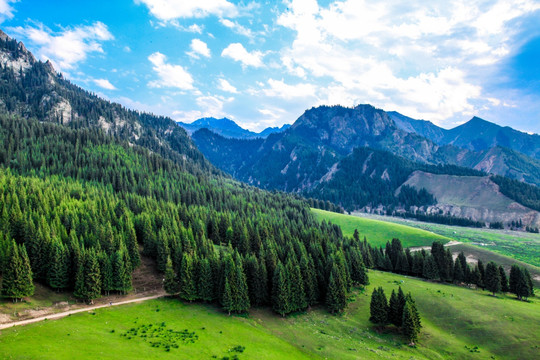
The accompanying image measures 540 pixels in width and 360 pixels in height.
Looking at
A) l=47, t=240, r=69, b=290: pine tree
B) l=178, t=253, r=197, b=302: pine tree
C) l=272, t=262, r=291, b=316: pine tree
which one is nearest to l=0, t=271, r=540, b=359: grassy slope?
l=272, t=262, r=291, b=316: pine tree

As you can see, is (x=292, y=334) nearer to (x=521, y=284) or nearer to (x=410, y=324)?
(x=410, y=324)

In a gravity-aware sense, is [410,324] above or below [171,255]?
below

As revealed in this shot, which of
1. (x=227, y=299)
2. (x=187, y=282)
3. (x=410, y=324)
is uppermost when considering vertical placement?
(x=410, y=324)

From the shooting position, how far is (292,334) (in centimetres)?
6619

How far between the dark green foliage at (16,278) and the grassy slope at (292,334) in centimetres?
1220

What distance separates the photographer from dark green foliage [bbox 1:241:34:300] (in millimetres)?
61750

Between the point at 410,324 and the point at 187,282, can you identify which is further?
the point at 187,282

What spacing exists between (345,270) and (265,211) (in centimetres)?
9653

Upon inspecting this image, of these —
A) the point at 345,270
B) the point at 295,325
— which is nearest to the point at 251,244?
the point at 345,270

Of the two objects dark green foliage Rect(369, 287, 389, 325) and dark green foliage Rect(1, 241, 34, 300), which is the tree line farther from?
dark green foliage Rect(369, 287, 389, 325)

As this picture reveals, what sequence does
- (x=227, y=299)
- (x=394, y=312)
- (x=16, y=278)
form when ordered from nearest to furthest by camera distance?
1. (x=16, y=278)
2. (x=394, y=312)
3. (x=227, y=299)

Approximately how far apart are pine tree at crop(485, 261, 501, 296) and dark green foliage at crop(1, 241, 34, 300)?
12186 centimetres

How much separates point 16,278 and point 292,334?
2237 inches

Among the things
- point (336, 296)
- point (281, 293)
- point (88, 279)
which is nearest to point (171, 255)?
point (88, 279)
